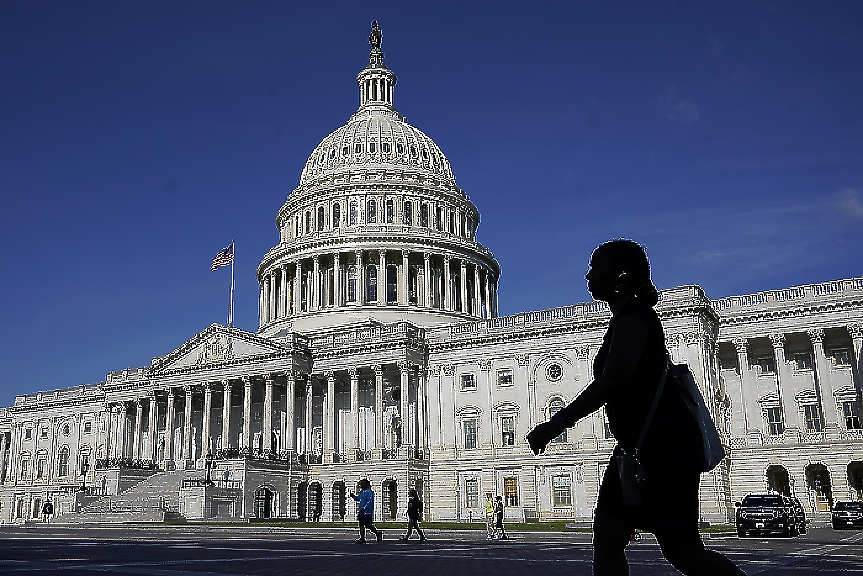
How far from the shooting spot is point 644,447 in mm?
6441

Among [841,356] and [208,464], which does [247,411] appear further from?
[841,356]

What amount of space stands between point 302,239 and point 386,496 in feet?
114

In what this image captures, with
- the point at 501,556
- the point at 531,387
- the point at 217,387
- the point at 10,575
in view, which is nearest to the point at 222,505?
the point at 217,387

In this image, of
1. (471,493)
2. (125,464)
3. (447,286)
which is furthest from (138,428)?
(471,493)

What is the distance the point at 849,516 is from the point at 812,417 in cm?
1944

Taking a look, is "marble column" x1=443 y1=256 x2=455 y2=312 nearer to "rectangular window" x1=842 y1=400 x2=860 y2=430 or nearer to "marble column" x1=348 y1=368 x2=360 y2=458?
"marble column" x1=348 y1=368 x2=360 y2=458

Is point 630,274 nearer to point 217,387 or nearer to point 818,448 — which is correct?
point 818,448

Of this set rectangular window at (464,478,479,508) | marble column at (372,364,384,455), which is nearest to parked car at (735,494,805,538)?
rectangular window at (464,478,479,508)

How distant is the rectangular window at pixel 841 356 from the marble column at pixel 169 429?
57.9m

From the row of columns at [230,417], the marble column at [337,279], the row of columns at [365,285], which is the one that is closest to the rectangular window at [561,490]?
the row of columns at [230,417]

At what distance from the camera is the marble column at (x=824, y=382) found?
6556 centimetres

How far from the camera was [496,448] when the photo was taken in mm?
73188

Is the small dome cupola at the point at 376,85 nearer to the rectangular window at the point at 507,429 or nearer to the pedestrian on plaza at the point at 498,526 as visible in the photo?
the rectangular window at the point at 507,429

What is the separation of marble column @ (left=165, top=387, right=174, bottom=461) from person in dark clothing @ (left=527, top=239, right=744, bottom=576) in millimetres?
85275
